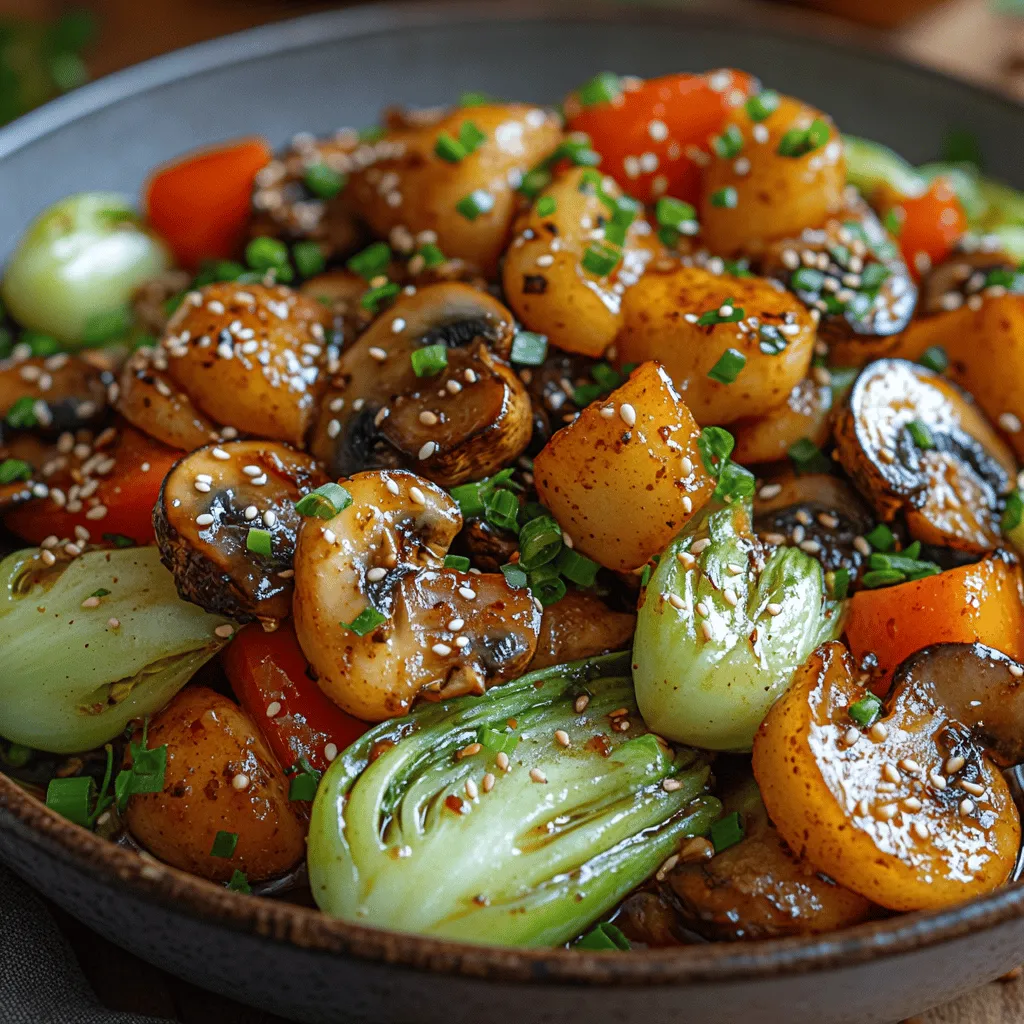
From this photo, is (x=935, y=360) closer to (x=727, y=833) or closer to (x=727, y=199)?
(x=727, y=199)

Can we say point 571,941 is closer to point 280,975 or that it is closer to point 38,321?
point 280,975

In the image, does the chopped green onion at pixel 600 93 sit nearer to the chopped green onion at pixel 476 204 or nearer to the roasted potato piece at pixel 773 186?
the roasted potato piece at pixel 773 186

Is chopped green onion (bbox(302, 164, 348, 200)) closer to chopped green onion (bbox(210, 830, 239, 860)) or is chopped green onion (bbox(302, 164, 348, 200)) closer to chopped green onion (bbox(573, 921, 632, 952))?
chopped green onion (bbox(210, 830, 239, 860))

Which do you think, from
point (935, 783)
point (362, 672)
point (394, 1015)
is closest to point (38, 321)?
point (362, 672)

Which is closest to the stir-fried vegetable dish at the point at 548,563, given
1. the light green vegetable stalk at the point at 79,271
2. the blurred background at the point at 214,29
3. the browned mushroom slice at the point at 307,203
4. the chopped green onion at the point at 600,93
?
the browned mushroom slice at the point at 307,203

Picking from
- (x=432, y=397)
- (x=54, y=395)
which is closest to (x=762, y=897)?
(x=432, y=397)

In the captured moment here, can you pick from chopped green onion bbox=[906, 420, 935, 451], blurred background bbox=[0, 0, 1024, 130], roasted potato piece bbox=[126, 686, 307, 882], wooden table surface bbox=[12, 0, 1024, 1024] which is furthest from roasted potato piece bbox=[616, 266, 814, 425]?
→ blurred background bbox=[0, 0, 1024, 130]
